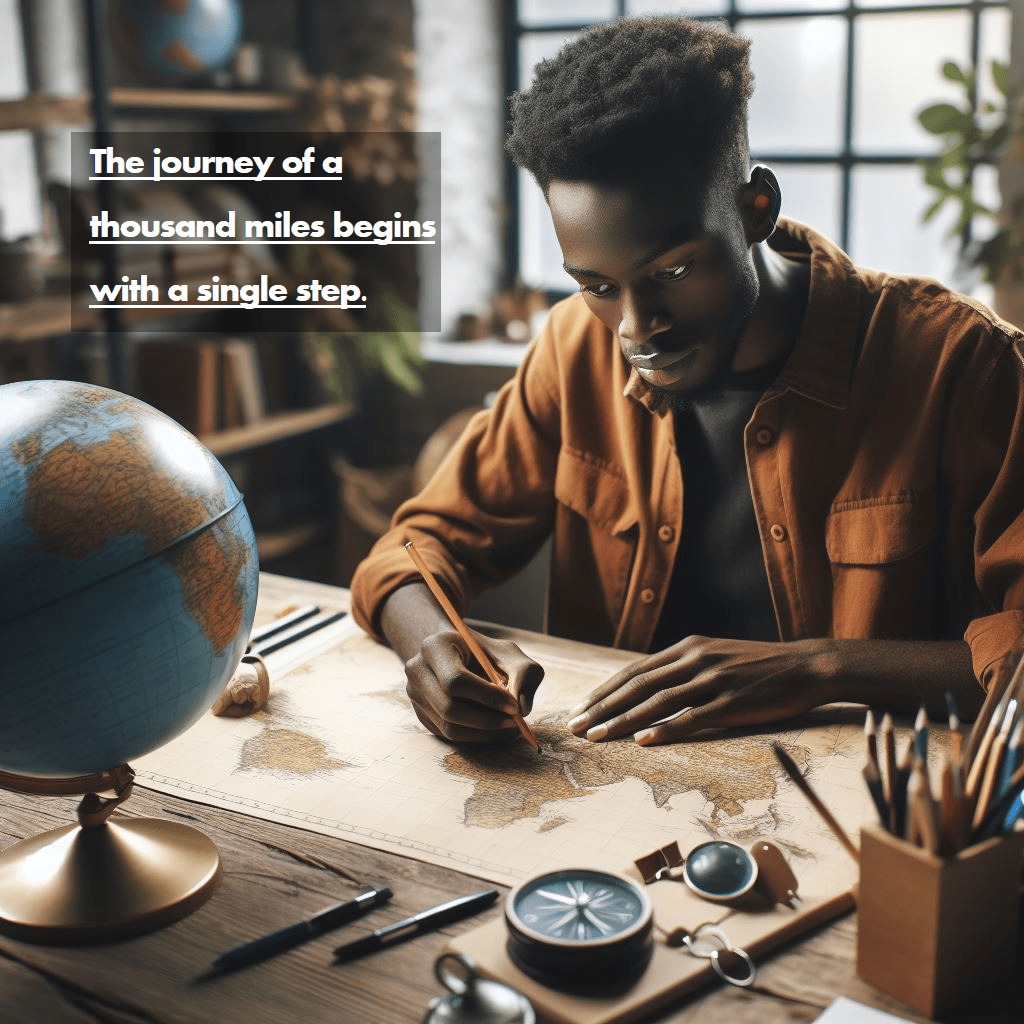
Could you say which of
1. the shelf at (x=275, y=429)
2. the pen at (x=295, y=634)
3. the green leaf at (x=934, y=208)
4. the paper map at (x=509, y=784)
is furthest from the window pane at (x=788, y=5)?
the paper map at (x=509, y=784)

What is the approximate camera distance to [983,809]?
0.94 meters

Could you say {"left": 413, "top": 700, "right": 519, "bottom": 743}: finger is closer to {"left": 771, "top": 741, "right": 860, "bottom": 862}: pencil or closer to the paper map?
the paper map

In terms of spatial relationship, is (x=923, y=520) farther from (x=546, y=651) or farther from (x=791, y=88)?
(x=791, y=88)

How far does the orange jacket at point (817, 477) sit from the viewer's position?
1.63 metres

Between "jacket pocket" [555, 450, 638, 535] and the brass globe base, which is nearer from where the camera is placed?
the brass globe base

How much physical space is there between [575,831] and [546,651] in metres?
0.50

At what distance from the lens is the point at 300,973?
100 cm

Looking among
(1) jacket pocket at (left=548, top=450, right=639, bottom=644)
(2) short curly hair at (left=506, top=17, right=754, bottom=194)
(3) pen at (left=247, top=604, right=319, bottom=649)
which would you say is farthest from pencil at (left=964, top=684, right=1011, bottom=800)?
(3) pen at (left=247, top=604, right=319, bottom=649)

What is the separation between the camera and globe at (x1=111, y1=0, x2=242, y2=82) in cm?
320

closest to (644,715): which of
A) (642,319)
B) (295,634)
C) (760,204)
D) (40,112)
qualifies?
(642,319)

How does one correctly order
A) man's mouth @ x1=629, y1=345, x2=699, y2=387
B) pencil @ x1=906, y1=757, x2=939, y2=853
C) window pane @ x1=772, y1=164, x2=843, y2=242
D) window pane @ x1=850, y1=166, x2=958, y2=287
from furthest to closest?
window pane @ x1=772, y1=164, x2=843, y2=242 → window pane @ x1=850, y1=166, x2=958, y2=287 → man's mouth @ x1=629, y1=345, x2=699, y2=387 → pencil @ x1=906, y1=757, x2=939, y2=853

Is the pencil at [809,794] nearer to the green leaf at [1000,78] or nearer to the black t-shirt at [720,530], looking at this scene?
the black t-shirt at [720,530]

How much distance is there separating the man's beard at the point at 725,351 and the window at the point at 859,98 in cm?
183

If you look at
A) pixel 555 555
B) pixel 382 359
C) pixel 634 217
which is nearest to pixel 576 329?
pixel 555 555
